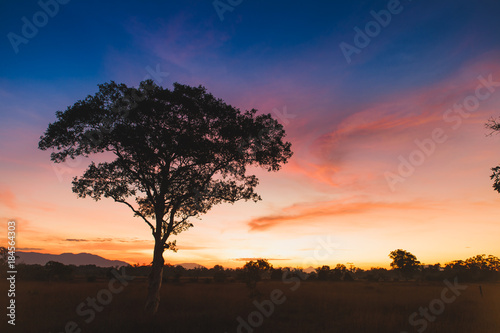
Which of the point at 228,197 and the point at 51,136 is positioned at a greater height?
the point at 51,136

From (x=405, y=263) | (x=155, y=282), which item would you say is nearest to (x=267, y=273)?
(x=405, y=263)

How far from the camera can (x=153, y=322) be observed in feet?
53.2

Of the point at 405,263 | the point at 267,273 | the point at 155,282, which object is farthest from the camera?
the point at 405,263

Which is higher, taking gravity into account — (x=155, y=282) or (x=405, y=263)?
(x=155, y=282)

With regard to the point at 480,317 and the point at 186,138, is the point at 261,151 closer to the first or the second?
the point at 186,138

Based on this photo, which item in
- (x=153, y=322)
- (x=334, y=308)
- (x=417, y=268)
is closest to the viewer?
(x=153, y=322)

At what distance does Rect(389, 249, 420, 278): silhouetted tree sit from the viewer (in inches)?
5187

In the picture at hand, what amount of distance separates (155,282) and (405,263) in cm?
13963

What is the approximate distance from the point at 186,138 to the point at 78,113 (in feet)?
24.5

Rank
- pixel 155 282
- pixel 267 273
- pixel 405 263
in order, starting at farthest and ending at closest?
pixel 405 263 → pixel 267 273 → pixel 155 282

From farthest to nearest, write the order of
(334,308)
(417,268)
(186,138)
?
1. (417,268)
2. (334,308)
3. (186,138)

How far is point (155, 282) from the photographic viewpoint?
19.2 metres

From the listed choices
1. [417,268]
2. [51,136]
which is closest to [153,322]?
[51,136]

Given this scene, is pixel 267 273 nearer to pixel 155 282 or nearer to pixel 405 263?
pixel 405 263
